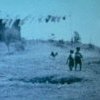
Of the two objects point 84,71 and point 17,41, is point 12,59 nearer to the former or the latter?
point 17,41

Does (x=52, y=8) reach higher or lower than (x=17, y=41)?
higher

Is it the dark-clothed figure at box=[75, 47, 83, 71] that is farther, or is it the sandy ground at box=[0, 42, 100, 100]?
the dark-clothed figure at box=[75, 47, 83, 71]

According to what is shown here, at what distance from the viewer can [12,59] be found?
222 centimetres

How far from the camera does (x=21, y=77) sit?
2213 millimetres

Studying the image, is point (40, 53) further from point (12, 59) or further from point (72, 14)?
point (72, 14)

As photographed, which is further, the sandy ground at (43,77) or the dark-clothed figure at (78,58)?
the dark-clothed figure at (78,58)

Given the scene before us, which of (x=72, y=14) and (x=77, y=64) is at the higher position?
(x=72, y=14)

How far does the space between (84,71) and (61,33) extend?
0.94ft

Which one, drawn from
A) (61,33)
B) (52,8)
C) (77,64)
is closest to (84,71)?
(77,64)

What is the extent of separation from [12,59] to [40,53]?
7.1 inches

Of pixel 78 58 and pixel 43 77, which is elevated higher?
pixel 78 58

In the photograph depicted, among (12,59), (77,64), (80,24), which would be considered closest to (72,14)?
(80,24)

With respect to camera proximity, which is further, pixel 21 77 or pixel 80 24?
pixel 80 24

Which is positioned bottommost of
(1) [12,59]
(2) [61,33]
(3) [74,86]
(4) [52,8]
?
(3) [74,86]
